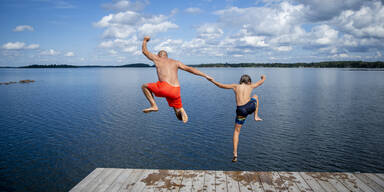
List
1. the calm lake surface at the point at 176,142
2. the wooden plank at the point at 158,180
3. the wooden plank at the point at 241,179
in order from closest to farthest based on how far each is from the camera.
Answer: the wooden plank at the point at 241,179 → the wooden plank at the point at 158,180 → the calm lake surface at the point at 176,142

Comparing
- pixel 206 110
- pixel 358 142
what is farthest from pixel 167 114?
pixel 358 142

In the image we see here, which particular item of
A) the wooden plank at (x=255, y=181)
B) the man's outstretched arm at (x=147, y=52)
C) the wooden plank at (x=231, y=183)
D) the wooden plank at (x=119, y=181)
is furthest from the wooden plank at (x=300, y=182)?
the man's outstretched arm at (x=147, y=52)

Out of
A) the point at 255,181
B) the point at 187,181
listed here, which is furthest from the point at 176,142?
the point at 255,181

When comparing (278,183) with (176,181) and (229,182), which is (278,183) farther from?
(176,181)

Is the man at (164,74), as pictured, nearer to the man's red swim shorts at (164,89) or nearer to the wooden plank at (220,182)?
the man's red swim shorts at (164,89)

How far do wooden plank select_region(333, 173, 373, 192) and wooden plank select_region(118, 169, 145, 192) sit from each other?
8.79 meters

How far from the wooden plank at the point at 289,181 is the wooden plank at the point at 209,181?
9.78ft

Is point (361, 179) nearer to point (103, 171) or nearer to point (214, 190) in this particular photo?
point (214, 190)

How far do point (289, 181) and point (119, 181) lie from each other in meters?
7.34

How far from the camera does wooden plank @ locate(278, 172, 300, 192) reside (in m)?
10.6

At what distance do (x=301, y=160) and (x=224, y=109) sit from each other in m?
18.1

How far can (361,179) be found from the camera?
1145 cm

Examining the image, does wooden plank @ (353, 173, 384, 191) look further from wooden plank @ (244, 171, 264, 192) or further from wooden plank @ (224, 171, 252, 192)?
wooden plank @ (224, 171, 252, 192)

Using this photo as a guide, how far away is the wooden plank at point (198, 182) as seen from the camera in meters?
10.7
